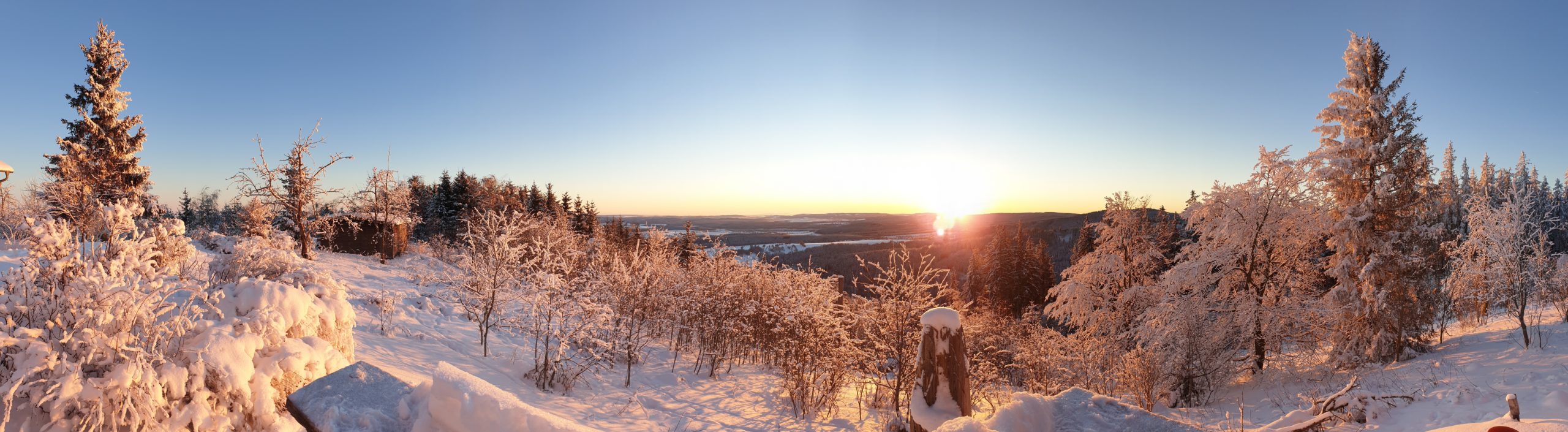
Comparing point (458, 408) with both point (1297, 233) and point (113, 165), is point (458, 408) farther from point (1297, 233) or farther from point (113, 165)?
point (113, 165)

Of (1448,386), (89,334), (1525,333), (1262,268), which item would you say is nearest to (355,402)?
(89,334)

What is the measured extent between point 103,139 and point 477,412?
30.8 meters

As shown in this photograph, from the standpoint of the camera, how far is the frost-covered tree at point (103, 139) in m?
20.8

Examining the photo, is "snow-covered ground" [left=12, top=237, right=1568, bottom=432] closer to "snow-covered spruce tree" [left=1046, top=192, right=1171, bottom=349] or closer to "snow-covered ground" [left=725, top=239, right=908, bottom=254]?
"snow-covered spruce tree" [left=1046, top=192, right=1171, bottom=349]

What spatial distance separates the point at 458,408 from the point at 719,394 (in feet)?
27.7

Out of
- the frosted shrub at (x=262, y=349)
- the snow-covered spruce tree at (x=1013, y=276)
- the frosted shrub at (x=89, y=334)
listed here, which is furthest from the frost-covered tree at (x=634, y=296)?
the snow-covered spruce tree at (x=1013, y=276)

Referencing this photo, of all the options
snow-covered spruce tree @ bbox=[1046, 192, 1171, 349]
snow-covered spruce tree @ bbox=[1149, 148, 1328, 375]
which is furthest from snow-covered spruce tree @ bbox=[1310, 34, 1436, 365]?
snow-covered spruce tree @ bbox=[1046, 192, 1171, 349]

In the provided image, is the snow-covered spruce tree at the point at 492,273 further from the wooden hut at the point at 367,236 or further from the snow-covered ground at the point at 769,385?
the wooden hut at the point at 367,236

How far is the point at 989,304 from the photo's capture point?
35312 millimetres

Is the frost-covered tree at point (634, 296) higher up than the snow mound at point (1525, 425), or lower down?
lower down

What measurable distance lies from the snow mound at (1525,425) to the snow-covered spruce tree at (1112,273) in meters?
15.9

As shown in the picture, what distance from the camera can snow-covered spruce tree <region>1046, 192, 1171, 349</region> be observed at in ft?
58.1

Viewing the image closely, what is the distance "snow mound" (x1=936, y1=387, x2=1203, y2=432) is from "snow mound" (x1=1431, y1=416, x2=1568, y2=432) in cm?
139

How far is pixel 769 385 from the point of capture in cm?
1190
